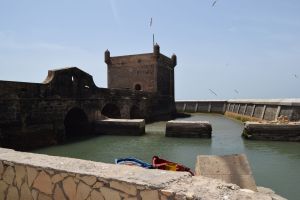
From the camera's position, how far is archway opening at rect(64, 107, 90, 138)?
19141mm

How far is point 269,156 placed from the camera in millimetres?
11906

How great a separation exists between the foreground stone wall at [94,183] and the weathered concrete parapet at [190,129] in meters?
12.8

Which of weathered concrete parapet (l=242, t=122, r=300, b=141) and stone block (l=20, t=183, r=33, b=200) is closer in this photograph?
stone block (l=20, t=183, r=33, b=200)

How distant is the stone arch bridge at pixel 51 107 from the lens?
13.1m

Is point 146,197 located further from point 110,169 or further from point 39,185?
point 39,185

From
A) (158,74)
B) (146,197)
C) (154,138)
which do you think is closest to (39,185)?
(146,197)

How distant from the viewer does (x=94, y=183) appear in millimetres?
3572

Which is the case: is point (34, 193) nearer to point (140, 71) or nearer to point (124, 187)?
point (124, 187)

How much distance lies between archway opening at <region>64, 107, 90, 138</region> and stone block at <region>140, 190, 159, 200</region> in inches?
630

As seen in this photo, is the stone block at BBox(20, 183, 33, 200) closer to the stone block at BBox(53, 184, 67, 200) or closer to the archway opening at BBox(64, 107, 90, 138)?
the stone block at BBox(53, 184, 67, 200)

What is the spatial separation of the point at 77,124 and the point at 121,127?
10.7 ft

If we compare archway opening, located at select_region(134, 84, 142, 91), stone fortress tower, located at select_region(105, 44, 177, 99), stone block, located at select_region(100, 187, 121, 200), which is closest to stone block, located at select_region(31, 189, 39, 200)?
stone block, located at select_region(100, 187, 121, 200)

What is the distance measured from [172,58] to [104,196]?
36.0 metres

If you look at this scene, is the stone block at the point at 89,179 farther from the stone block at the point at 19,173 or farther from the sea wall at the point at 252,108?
the sea wall at the point at 252,108
